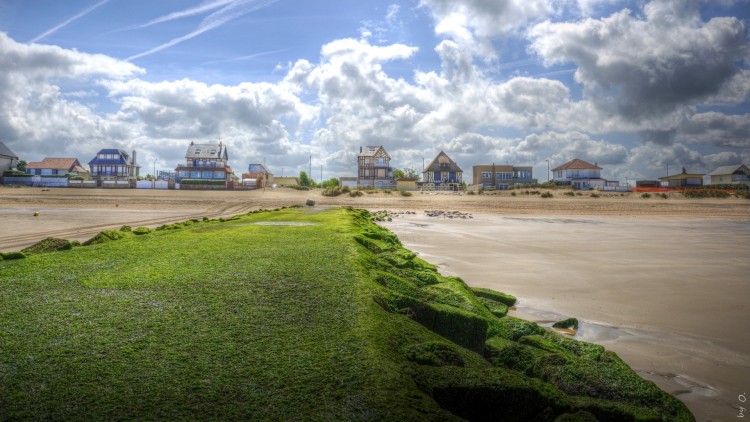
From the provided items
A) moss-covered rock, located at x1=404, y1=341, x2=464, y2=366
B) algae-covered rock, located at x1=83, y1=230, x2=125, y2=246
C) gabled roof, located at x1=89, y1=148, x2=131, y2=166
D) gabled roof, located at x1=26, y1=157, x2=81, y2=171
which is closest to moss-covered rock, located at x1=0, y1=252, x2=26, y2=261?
algae-covered rock, located at x1=83, y1=230, x2=125, y2=246

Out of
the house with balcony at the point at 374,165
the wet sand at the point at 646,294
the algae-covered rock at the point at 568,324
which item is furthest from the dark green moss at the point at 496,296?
the house with balcony at the point at 374,165

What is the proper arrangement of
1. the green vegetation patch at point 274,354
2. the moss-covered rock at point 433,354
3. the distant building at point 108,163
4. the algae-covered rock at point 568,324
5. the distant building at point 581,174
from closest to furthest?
the green vegetation patch at point 274,354
the moss-covered rock at point 433,354
the algae-covered rock at point 568,324
the distant building at point 581,174
the distant building at point 108,163

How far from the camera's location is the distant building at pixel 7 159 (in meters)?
76.1

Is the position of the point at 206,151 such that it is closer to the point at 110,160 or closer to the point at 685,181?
the point at 110,160

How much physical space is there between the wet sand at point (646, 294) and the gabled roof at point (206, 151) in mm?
81094

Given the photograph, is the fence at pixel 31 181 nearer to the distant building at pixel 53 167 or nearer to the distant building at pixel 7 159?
the distant building at pixel 7 159

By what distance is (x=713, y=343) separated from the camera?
17.3ft

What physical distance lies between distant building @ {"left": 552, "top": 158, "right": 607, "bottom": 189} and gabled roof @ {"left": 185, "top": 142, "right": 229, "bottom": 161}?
63921mm

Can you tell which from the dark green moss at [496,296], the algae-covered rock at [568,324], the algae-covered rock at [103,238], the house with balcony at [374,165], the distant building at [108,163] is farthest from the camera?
the distant building at [108,163]

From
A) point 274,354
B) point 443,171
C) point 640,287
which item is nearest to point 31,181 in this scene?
point 443,171

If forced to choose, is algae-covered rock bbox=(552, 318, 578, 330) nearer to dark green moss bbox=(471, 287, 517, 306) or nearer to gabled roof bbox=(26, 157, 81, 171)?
dark green moss bbox=(471, 287, 517, 306)

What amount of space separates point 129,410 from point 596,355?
3.95 meters

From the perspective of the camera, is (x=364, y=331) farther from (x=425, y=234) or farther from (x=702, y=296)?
(x=425, y=234)

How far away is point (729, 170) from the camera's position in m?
89.6
